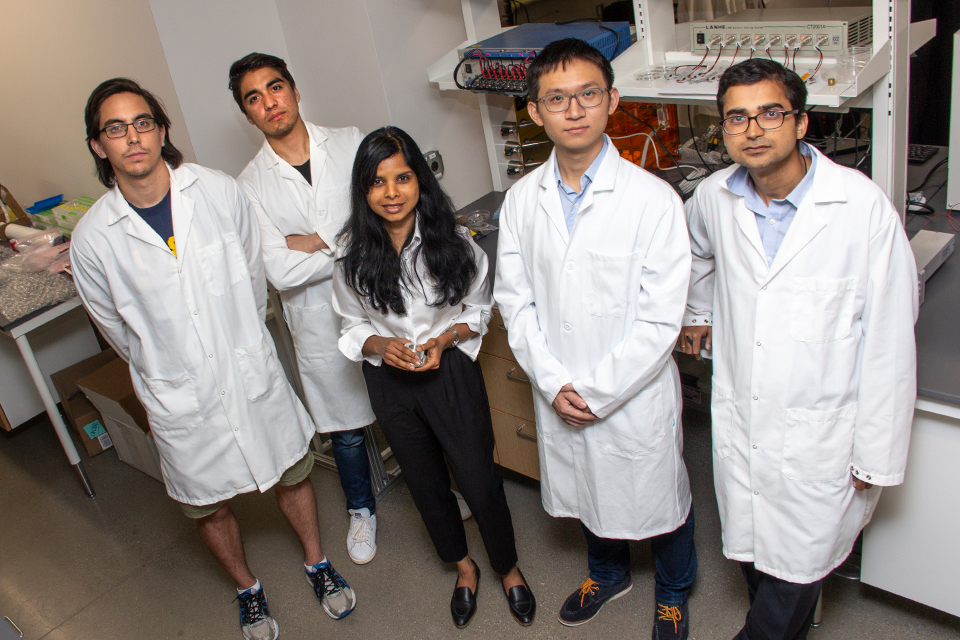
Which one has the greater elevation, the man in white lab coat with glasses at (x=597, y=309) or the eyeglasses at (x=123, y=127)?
the eyeglasses at (x=123, y=127)

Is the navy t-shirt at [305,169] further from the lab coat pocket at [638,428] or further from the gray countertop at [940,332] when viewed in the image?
the gray countertop at [940,332]

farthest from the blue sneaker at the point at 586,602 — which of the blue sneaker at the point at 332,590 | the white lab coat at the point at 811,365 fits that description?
the blue sneaker at the point at 332,590

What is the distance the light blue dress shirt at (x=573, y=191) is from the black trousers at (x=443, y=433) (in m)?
0.45

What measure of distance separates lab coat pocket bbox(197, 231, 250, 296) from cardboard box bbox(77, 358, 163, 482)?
48.1 inches

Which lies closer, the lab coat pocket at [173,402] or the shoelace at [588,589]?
the lab coat pocket at [173,402]

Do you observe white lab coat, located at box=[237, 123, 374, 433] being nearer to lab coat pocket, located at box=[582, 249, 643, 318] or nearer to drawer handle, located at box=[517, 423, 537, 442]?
drawer handle, located at box=[517, 423, 537, 442]

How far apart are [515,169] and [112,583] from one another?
2.00 metres

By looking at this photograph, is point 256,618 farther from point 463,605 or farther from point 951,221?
point 951,221

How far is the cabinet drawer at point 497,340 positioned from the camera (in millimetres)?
2115

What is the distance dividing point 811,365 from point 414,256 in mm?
891

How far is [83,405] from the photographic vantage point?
3115 mm

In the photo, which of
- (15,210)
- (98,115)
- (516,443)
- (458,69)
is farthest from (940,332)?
(15,210)

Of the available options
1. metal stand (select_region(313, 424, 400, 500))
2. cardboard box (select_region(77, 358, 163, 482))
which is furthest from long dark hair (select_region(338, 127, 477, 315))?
cardboard box (select_region(77, 358, 163, 482))

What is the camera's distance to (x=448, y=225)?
1774mm
